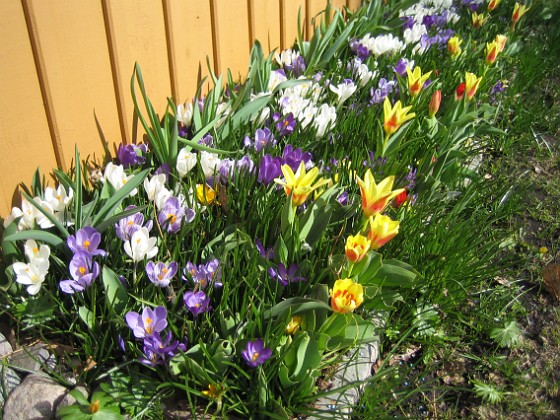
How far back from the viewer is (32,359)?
1451 mm

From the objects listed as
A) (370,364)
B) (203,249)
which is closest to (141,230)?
(203,249)

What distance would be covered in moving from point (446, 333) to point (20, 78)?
147cm

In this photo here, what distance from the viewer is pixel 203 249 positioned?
156 centimetres

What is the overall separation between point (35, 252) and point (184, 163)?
53cm

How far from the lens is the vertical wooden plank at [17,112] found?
60.0 inches

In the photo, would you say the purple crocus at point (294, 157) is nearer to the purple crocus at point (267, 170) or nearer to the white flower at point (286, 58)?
the purple crocus at point (267, 170)

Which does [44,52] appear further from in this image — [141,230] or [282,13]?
[282,13]

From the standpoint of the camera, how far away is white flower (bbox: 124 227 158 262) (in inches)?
56.5

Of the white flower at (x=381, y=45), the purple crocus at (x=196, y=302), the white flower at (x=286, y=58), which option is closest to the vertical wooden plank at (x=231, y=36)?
the white flower at (x=286, y=58)

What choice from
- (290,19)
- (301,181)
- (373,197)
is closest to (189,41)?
(290,19)

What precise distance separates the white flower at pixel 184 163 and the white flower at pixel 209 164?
1.3 inches

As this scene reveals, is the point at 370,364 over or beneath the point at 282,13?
beneath

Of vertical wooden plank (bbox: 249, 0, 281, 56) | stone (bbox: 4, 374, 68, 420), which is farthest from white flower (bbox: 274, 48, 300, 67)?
stone (bbox: 4, 374, 68, 420)

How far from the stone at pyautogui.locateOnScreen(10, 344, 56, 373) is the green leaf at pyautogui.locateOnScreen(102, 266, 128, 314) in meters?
0.23
